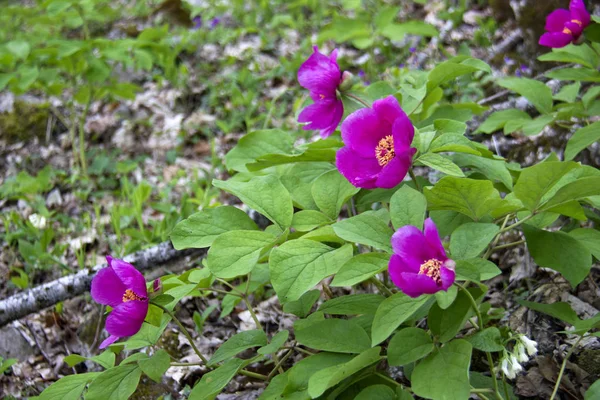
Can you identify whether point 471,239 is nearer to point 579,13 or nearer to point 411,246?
point 411,246

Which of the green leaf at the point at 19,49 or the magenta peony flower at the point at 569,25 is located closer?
the magenta peony flower at the point at 569,25

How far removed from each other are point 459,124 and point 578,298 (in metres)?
0.92

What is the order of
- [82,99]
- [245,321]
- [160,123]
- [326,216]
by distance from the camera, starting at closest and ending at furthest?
1. [326,216]
2. [245,321]
3. [82,99]
4. [160,123]

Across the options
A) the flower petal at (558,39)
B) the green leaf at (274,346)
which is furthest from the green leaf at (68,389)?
the flower petal at (558,39)

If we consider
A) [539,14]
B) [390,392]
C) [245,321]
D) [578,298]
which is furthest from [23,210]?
[539,14]

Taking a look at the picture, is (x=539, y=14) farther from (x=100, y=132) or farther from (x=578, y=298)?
(x=100, y=132)

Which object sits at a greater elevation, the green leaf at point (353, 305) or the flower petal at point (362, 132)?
the flower petal at point (362, 132)

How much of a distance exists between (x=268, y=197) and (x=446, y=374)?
0.67 meters

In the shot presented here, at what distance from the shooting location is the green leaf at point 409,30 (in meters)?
3.27

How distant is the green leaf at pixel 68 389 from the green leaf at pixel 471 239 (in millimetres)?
1040

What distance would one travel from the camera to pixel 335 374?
4.07ft

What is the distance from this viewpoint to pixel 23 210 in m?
3.56

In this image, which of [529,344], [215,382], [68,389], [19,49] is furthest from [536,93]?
[19,49]

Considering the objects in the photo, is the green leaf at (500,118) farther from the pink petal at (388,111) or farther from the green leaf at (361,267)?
the green leaf at (361,267)
